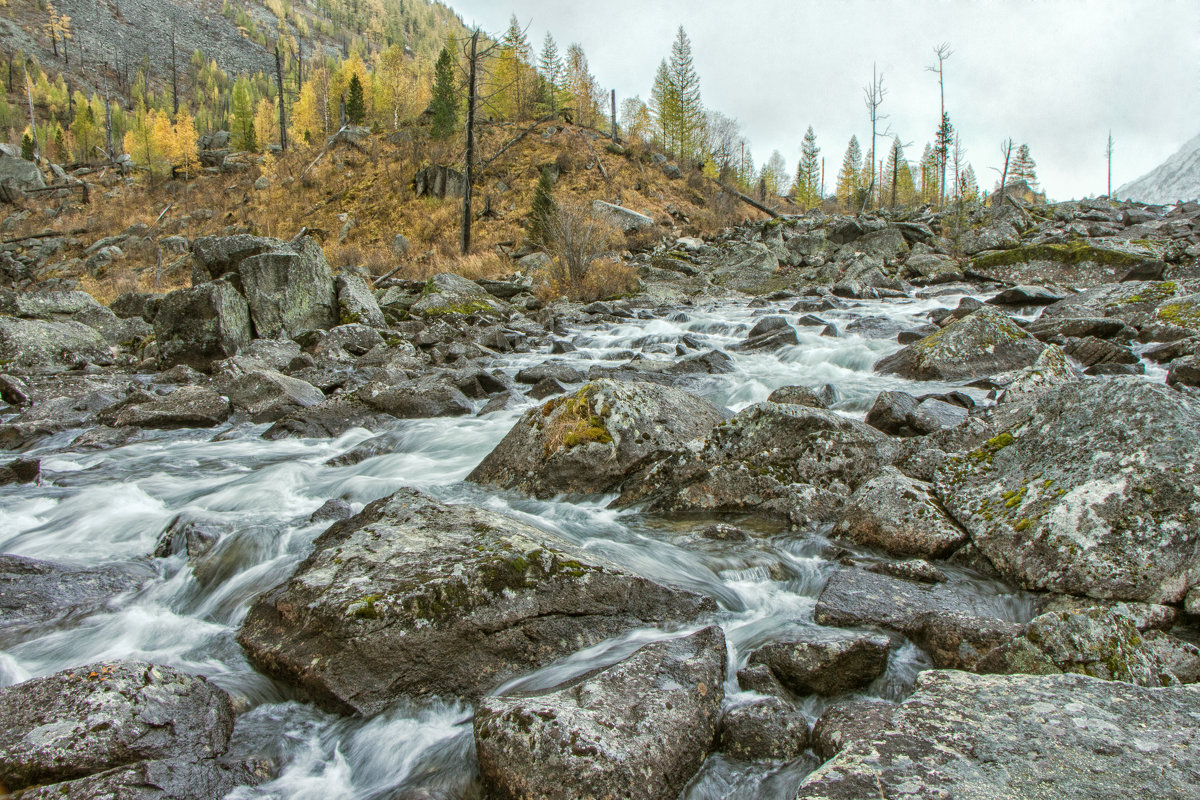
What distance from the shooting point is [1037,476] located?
3.69 m

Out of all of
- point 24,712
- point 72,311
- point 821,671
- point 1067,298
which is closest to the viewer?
point 24,712

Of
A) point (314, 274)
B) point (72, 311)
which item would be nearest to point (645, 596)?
point (314, 274)

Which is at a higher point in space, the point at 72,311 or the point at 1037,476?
the point at 72,311

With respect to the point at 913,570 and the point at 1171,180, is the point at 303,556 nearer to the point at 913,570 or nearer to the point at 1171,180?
the point at 913,570

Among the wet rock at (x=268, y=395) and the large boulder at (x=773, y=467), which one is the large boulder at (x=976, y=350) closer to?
the large boulder at (x=773, y=467)

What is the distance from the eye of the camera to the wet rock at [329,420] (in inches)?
291

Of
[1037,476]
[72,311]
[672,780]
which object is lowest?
[672,780]

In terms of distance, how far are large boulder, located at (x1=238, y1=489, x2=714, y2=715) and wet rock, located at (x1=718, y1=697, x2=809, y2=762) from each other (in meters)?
0.88

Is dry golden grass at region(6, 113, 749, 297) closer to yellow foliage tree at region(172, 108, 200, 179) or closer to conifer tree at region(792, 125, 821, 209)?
yellow foliage tree at region(172, 108, 200, 179)

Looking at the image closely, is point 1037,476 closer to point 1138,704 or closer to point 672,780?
point 1138,704

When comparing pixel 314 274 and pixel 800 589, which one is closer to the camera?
pixel 800 589

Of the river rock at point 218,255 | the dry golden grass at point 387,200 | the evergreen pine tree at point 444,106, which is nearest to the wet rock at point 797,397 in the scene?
the river rock at point 218,255

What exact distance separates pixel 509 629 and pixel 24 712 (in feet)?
5.92

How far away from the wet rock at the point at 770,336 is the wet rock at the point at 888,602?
8.24m
